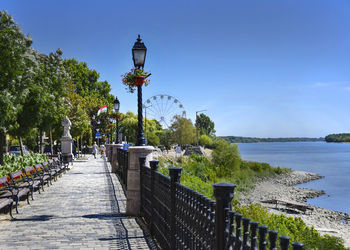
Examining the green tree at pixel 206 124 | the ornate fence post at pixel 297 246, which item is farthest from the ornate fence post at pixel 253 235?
the green tree at pixel 206 124

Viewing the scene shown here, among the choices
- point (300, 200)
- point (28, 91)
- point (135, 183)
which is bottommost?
point (300, 200)

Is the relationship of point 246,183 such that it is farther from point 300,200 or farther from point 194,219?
point 194,219

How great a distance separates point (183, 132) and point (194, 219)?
92.5m

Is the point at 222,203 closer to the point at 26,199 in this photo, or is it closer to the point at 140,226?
the point at 140,226

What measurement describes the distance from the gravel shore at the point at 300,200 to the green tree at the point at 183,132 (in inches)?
1641

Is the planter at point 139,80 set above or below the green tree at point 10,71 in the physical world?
below

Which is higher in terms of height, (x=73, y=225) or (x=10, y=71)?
(x=10, y=71)

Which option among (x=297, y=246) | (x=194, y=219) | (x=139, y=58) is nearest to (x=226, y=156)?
(x=139, y=58)

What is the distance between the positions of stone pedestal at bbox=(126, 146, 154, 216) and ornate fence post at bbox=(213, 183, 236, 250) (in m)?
5.73

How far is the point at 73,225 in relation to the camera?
784 cm

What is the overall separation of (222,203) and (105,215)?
6410 millimetres

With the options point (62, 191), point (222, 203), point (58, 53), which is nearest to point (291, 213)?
point (62, 191)

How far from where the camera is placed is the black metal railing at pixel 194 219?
8.72ft

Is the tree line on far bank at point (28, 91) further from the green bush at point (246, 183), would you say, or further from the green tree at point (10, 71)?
the green bush at point (246, 183)
